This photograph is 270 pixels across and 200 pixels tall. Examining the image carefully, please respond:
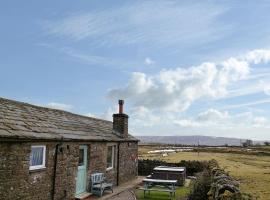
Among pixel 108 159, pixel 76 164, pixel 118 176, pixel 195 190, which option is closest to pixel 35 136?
pixel 76 164

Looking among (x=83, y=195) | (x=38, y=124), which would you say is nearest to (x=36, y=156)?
(x=38, y=124)

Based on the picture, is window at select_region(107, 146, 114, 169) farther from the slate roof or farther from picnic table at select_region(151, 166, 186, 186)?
picnic table at select_region(151, 166, 186, 186)

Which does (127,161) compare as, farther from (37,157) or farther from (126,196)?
(37,157)

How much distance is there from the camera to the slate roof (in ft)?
40.2

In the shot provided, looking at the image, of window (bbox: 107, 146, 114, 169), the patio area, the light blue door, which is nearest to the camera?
the light blue door

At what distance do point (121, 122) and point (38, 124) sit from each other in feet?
35.9

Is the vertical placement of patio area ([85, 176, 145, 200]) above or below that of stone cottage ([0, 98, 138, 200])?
below

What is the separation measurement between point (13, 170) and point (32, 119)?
3839 mm

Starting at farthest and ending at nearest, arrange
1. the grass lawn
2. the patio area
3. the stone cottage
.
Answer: the grass lawn
the patio area
the stone cottage

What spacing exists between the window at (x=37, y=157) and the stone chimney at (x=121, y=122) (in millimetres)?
11631

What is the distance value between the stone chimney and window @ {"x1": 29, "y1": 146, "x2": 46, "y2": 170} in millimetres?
11631

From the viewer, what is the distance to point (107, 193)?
61.0ft

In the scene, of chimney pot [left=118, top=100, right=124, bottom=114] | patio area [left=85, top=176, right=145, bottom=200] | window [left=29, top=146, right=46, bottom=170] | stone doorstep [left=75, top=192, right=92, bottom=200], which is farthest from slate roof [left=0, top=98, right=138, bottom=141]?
chimney pot [left=118, top=100, right=124, bottom=114]

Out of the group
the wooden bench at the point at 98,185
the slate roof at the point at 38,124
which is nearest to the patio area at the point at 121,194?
the wooden bench at the point at 98,185
